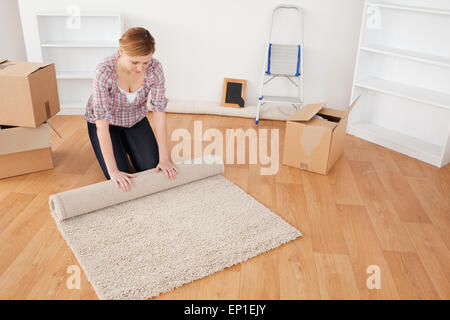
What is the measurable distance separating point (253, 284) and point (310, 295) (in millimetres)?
242

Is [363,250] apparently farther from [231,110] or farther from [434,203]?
[231,110]

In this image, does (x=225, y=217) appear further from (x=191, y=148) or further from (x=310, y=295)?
(x=191, y=148)

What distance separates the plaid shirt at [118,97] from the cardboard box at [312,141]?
90 cm

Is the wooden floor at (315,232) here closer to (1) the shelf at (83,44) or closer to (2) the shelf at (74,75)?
(2) the shelf at (74,75)

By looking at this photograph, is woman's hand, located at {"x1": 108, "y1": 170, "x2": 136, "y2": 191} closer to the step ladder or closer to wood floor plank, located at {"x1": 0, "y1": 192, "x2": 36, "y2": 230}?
wood floor plank, located at {"x1": 0, "y1": 192, "x2": 36, "y2": 230}

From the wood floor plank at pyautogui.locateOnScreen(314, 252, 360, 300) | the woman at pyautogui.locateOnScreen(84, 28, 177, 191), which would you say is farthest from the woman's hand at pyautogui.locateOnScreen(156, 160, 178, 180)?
the wood floor plank at pyautogui.locateOnScreen(314, 252, 360, 300)

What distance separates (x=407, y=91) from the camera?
3.19 m

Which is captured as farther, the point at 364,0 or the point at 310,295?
the point at 364,0

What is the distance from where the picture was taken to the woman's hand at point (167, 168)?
246 centimetres

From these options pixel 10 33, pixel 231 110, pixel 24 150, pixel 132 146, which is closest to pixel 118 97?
pixel 132 146

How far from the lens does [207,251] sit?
6.60 feet

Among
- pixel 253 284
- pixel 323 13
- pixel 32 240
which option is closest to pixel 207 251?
pixel 253 284

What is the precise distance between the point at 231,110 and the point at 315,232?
186cm

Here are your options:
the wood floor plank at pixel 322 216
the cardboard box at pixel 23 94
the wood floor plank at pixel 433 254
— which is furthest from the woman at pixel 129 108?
the wood floor plank at pixel 433 254
